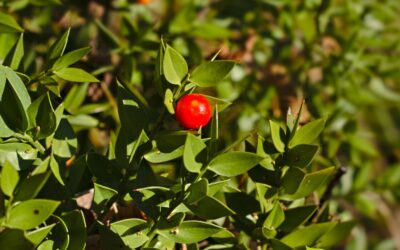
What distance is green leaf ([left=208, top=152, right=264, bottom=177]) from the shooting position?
36.7 inches

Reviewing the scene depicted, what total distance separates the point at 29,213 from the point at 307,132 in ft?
1.43

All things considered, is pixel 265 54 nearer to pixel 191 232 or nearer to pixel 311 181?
pixel 311 181

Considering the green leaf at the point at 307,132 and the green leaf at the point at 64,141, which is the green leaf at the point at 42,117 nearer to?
the green leaf at the point at 64,141

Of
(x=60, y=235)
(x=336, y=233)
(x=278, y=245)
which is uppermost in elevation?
(x=60, y=235)

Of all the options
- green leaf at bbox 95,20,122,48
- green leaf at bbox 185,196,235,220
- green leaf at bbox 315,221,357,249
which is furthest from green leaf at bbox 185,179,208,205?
green leaf at bbox 95,20,122,48

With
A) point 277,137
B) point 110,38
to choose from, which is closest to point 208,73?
point 277,137

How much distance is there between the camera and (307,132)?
101 centimetres

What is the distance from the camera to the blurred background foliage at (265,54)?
61.9 inches

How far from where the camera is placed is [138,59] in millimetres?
1616

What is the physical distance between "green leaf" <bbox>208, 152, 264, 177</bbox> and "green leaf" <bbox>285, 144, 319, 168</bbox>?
96 millimetres

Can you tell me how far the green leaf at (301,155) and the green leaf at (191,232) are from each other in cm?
17

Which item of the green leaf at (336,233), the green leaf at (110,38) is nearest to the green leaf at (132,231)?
the green leaf at (336,233)

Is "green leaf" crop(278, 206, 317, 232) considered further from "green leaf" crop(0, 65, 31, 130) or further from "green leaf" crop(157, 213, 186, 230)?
"green leaf" crop(0, 65, 31, 130)

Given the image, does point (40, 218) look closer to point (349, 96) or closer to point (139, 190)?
point (139, 190)
